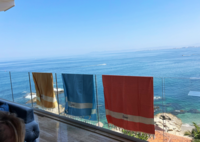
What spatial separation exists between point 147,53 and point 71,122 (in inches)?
2015

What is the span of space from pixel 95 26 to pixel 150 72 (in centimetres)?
2235

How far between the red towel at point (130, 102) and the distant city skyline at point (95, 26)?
48.3 metres

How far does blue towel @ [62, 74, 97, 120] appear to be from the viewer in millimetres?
2898

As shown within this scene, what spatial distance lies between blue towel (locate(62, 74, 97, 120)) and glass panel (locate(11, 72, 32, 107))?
1.48m

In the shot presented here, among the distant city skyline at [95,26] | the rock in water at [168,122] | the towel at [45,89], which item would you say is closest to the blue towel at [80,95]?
the towel at [45,89]

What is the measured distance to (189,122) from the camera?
235cm

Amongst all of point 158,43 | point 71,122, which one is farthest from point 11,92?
point 158,43

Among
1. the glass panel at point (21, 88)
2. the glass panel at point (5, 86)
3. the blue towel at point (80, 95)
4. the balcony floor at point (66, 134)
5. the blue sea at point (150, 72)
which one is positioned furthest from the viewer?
the glass panel at point (5, 86)

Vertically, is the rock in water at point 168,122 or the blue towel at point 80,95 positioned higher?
the blue towel at point 80,95

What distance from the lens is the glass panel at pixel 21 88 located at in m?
4.19

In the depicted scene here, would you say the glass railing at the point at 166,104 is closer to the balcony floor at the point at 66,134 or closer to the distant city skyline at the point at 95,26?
the balcony floor at the point at 66,134

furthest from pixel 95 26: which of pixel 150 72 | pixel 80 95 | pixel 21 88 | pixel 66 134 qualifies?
pixel 66 134

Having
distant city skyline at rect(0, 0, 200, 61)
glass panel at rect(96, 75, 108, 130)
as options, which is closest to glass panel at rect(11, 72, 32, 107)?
glass panel at rect(96, 75, 108, 130)

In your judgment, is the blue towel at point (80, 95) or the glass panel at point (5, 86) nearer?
the blue towel at point (80, 95)
